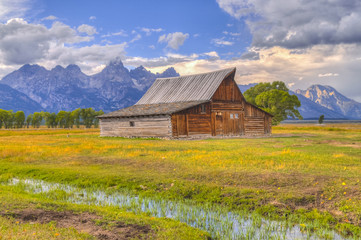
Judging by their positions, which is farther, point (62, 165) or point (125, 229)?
point (62, 165)

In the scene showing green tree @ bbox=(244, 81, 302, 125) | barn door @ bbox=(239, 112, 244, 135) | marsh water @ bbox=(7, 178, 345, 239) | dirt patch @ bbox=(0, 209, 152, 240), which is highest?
green tree @ bbox=(244, 81, 302, 125)

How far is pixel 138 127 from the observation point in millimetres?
42312

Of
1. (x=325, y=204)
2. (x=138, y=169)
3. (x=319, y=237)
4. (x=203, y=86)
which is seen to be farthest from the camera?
(x=203, y=86)

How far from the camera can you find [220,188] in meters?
11.1

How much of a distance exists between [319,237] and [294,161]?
30.9 feet

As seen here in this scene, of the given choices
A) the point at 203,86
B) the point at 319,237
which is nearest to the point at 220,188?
the point at 319,237

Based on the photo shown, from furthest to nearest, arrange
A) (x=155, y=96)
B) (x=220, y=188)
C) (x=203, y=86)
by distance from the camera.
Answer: (x=155, y=96) < (x=203, y=86) < (x=220, y=188)

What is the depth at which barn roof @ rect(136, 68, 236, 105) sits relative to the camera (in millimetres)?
43625

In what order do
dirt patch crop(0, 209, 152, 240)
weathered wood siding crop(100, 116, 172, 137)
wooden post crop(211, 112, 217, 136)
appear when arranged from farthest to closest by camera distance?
wooden post crop(211, 112, 217, 136), weathered wood siding crop(100, 116, 172, 137), dirt patch crop(0, 209, 152, 240)

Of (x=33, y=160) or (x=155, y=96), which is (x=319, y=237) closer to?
(x=33, y=160)

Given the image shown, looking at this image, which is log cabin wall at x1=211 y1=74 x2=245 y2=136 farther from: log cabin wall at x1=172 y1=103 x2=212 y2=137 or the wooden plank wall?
log cabin wall at x1=172 y1=103 x2=212 y2=137

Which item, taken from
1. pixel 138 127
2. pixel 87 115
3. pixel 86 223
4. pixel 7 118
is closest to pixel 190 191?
pixel 86 223

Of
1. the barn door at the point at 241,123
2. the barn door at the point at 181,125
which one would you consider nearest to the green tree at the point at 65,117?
the barn door at the point at 241,123

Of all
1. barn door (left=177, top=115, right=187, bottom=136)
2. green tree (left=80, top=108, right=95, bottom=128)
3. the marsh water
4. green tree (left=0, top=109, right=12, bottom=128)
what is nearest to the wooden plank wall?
barn door (left=177, top=115, right=187, bottom=136)
